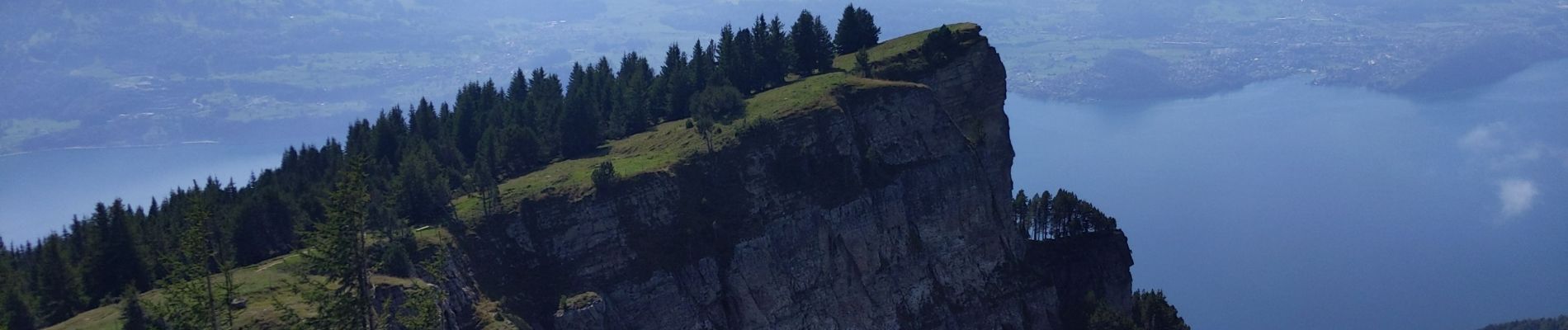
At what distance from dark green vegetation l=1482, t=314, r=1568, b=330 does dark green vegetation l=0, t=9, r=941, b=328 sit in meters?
86.2

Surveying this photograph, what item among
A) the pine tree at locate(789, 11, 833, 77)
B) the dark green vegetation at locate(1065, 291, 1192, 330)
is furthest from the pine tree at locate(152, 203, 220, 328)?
the pine tree at locate(789, 11, 833, 77)

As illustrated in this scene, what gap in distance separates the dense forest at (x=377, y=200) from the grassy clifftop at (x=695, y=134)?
4.95 feet

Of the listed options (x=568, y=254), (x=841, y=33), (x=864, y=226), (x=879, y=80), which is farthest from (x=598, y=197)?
(x=841, y=33)

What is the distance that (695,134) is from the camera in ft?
295

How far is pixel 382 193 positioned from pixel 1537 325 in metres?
130

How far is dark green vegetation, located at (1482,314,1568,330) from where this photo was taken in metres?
147

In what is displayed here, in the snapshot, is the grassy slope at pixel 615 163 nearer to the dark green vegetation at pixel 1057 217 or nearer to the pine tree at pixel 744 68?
the pine tree at pixel 744 68

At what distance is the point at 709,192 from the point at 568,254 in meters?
10.7

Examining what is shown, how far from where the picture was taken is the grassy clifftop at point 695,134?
8112 cm

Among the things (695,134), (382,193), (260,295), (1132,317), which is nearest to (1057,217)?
(1132,317)

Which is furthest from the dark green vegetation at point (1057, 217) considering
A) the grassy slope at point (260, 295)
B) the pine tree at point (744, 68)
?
the grassy slope at point (260, 295)

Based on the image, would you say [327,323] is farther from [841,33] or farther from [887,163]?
[841,33]

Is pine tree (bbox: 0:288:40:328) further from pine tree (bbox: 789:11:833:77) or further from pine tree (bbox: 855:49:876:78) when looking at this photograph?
pine tree (bbox: 789:11:833:77)

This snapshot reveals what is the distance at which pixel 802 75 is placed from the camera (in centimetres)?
10988
